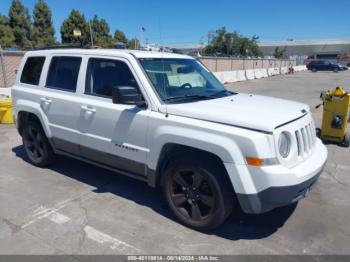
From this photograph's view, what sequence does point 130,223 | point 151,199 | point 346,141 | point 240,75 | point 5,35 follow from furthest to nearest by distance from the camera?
point 5,35, point 240,75, point 346,141, point 151,199, point 130,223

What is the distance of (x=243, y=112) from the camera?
3320 mm

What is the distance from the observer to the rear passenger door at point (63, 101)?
14.8 feet

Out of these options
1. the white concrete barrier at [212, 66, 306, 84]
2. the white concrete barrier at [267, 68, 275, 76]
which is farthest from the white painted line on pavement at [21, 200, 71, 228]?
the white concrete barrier at [267, 68, 275, 76]

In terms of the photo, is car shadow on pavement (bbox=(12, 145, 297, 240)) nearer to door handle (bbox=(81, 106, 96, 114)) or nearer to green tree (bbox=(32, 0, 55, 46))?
door handle (bbox=(81, 106, 96, 114))

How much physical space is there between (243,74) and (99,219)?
2606 centimetres

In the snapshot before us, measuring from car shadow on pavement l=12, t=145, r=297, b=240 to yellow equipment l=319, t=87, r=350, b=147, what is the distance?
3734 mm

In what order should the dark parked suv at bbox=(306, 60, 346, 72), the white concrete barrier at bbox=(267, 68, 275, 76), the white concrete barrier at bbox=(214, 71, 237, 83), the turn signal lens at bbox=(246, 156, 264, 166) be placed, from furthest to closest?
the dark parked suv at bbox=(306, 60, 346, 72) → the white concrete barrier at bbox=(267, 68, 275, 76) → the white concrete barrier at bbox=(214, 71, 237, 83) → the turn signal lens at bbox=(246, 156, 264, 166)

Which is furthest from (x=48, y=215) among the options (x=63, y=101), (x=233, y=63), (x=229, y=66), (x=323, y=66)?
(x=323, y=66)

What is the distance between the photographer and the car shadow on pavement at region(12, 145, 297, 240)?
11.8 ft

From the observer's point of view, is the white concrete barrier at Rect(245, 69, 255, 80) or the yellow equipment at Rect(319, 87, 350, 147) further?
the white concrete barrier at Rect(245, 69, 255, 80)

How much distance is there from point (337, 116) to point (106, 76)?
5.39 metres

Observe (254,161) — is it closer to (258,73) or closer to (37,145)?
(37,145)

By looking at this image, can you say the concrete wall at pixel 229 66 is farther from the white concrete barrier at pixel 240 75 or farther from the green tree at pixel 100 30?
the green tree at pixel 100 30

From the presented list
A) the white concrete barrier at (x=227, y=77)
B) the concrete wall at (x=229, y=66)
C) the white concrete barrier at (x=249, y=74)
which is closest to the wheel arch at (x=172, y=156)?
the concrete wall at (x=229, y=66)
